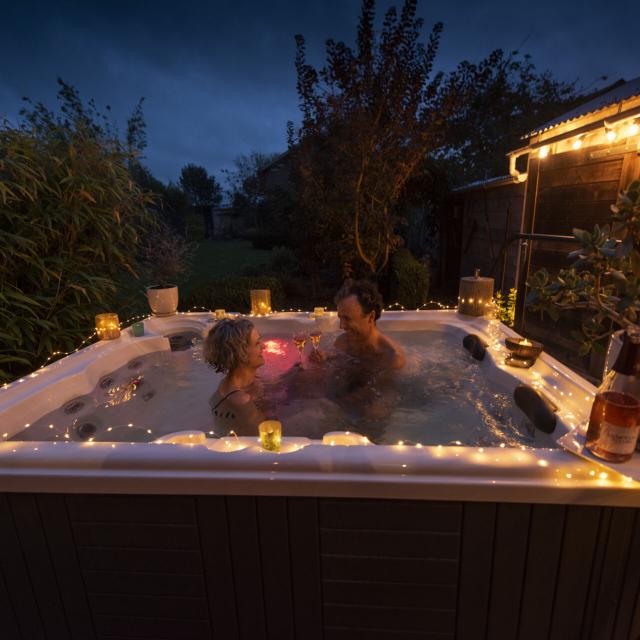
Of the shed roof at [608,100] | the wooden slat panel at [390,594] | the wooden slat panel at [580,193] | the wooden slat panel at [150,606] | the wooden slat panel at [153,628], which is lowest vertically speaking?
the wooden slat panel at [153,628]

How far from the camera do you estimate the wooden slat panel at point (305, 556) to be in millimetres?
1101

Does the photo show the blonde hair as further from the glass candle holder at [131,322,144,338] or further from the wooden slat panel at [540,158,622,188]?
the wooden slat panel at [540,158,622,188]

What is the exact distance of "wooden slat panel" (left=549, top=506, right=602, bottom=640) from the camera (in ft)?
3.43

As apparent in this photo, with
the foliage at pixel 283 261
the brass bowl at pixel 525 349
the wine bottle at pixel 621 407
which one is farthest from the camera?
the foliage at pixel 283 261

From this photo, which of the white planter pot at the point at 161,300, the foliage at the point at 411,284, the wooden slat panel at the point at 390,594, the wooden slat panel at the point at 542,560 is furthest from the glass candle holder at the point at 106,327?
the foliage at the point at 411,284

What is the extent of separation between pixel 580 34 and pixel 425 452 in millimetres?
42593

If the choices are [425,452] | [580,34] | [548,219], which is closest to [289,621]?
[425,452]

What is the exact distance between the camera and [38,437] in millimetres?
1782

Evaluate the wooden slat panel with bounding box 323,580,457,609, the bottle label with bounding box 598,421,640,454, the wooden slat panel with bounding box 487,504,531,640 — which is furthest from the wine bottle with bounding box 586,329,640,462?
the wooden slat panel with bounding box 323,580,457,609

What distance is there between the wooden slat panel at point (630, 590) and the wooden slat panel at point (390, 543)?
1.52 feet

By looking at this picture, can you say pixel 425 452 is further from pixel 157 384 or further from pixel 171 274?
pixel 171 274

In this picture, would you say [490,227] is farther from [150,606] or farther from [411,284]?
[150,606]

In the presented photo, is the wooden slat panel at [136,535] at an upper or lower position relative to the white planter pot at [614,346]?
lower

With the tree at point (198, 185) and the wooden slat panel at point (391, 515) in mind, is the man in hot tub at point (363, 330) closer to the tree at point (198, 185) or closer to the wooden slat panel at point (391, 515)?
the wooden slat panel at point (391, 515)
